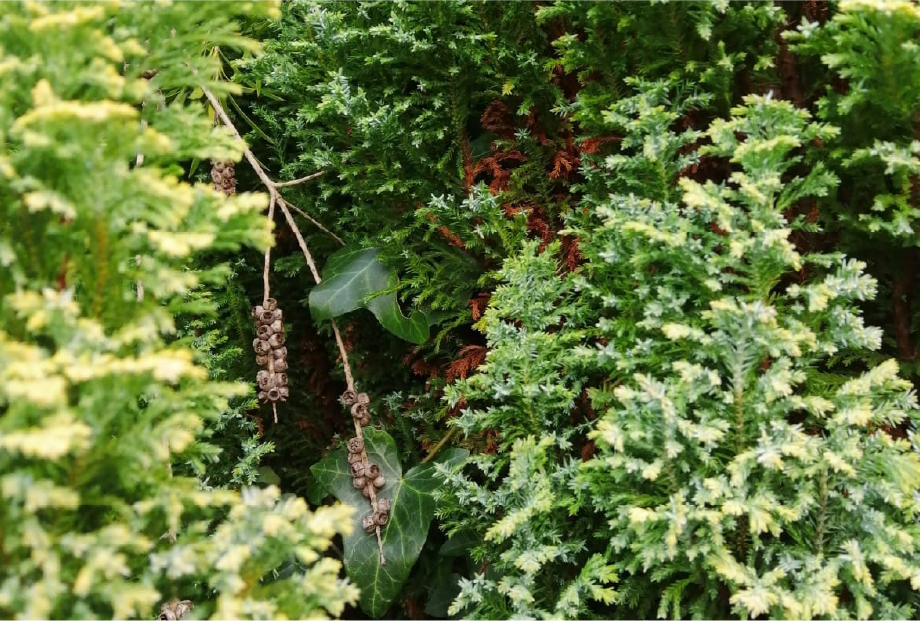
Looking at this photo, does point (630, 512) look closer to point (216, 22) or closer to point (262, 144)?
point (216, 22)

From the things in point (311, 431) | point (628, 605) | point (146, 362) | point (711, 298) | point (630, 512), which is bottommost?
point (311, 431)

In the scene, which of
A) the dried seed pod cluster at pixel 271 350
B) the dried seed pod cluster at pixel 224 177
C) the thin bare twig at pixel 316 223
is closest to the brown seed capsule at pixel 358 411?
the dried seed pod cluster at pixel 271 350

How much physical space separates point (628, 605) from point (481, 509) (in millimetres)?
260

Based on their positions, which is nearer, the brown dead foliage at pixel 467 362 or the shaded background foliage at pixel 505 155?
the shaded background foliage at pixel 505 155

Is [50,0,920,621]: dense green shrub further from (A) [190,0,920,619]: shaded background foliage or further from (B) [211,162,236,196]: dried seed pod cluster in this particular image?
(B) [211,162,236,196]: dried seed pod cluster

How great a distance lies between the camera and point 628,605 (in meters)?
1.01

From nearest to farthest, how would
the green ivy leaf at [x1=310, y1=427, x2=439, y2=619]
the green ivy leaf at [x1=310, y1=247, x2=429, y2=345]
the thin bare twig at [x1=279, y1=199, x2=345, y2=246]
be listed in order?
the green ivy leaf at [x1=310, y1=427, x2=439, y2=619] → the green ivy leaf at [x1=310, y1=247, x2=429, y2=345] → the thin bare twig at [x1=279, y1=199, x2=345, y2=246]

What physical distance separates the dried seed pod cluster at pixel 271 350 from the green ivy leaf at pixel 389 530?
8.2 inches

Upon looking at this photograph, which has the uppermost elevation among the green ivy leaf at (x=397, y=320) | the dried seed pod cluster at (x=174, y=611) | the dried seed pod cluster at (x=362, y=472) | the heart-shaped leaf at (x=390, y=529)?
the green ivy leaf at (x=397, y=320)

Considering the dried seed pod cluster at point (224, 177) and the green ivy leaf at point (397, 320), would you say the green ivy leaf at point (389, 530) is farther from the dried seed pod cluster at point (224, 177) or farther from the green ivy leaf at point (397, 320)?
the dried seed pod cluster at point (224, 177)

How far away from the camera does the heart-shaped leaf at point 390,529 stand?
→ 122 centimetres

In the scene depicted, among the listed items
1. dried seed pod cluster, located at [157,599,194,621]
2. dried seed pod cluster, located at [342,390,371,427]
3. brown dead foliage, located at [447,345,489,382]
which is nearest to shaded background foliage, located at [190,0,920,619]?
brown dead foliage, located at [447,345,489,382]

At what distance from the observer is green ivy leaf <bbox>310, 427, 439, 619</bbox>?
1.22 m

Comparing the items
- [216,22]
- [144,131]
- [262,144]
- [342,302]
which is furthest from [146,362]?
[262,144]
